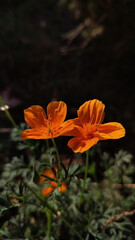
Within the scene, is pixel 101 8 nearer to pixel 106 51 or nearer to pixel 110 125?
pixel 106 51

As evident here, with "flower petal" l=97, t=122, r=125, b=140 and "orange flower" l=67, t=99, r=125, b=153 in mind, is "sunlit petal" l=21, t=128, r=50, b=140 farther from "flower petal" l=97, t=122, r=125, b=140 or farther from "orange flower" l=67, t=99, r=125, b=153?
"flower petal" l=97, t=122, r=125, b=140

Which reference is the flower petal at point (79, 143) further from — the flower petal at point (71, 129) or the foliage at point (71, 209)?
the foliage at point (71, 209)

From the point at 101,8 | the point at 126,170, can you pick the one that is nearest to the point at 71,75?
the point at 101,8

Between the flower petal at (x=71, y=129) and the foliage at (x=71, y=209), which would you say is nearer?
the flower petal at (x=71, y=129)

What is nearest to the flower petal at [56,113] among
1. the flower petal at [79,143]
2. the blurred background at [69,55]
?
the flower petal at [79,143]

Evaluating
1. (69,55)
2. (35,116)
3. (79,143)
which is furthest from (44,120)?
(69,55)

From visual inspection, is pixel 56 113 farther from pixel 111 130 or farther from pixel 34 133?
pixel 111 130

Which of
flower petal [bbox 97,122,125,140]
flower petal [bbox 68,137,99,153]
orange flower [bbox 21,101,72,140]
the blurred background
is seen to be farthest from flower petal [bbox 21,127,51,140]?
the blurred background
